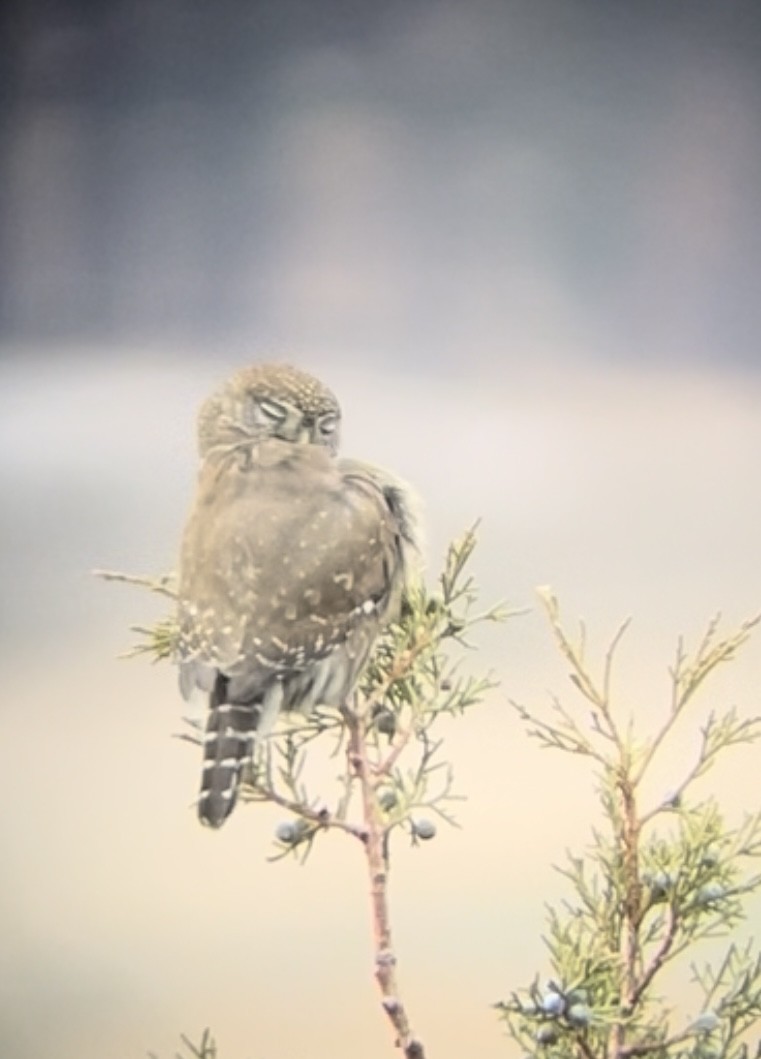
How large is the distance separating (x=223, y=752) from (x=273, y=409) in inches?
14.3

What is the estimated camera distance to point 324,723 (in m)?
1.49

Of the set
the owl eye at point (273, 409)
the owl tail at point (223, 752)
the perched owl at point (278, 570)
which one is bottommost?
the owl tail at point (223, 752)

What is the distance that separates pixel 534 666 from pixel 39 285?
0.73 metres

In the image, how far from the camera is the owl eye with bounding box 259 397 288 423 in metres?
1.58

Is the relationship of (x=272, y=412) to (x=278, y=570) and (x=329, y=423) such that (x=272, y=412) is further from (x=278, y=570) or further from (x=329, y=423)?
(x=278, y=570)

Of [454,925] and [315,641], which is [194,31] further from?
[454,925]

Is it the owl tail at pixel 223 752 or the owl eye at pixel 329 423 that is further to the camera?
the owl eye at pixel 329 423

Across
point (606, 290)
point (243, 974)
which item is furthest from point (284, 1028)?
point (606, 290)

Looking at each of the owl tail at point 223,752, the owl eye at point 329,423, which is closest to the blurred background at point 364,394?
the owl eye at point 329,423

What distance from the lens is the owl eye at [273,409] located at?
1577 millimetres

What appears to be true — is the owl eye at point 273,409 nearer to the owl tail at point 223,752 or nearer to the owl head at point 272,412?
the owl head at point 272,412

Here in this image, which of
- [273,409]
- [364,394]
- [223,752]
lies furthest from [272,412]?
[223,752]

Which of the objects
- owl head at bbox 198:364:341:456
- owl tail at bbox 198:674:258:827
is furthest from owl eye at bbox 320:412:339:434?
owl tail at bbox 198:674:258:827

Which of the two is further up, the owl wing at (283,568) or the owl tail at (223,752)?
the owl wing at (283,568)
